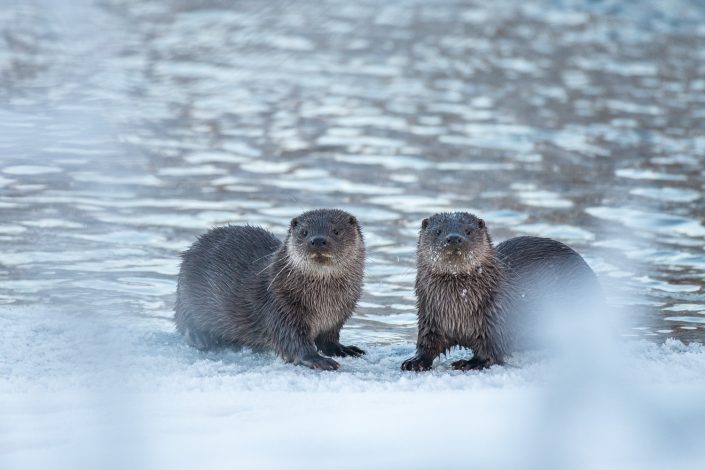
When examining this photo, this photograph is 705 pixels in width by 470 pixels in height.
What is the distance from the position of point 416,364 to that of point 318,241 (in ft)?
2.31

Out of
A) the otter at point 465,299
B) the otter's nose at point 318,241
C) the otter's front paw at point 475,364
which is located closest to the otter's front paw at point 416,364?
the otter at point 465,299

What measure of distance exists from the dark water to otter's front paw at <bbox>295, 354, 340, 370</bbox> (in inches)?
45.6

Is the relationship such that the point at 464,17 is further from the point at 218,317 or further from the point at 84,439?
the point at 84,439

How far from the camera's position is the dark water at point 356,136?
8328 millimetres

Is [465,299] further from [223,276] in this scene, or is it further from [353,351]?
[223,276]

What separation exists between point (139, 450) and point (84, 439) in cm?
21

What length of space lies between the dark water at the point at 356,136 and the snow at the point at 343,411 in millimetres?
1263

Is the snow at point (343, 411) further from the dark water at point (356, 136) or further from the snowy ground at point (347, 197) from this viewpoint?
the dark water at point (356, 136)

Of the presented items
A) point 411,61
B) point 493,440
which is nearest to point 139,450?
point 493,440

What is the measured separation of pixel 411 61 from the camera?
54.5 feet

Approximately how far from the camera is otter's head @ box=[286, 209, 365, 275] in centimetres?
574

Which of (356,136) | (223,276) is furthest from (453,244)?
(356,136)

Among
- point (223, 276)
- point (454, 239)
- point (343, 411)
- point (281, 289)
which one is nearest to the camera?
point (343, 411)

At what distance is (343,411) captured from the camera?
14.5 feet
